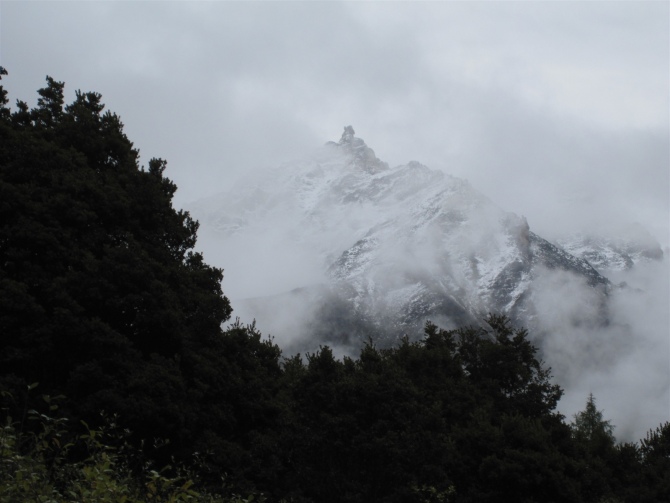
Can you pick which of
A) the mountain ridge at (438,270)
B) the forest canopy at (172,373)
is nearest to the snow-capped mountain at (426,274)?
the mountain ridge at (438,270)

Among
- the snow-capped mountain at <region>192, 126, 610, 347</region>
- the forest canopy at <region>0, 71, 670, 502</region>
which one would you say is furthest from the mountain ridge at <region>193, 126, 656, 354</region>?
the forest canopy at <region>0, 71, 670, 502</region>

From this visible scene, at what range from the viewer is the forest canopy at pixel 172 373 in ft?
51.4

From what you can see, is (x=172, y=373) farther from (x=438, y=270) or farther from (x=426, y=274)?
(x=438, y=270)

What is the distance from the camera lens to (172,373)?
1667 centimetres

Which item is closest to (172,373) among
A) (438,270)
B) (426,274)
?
(426,274)

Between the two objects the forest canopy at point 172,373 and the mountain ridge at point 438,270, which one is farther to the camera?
the mountain ridge at point 438,270

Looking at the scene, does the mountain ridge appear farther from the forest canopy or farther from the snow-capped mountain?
the forest canopy

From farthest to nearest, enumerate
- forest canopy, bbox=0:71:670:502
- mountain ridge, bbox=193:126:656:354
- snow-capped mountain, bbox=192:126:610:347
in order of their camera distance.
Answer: mountain ridge, bbox=193:126:656:354
snow-capped mountain, bbox=192:126:610:347
forest canopy, bbox=0:71:670:502

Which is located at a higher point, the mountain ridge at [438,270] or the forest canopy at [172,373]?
the mountain ridge at [438,270]

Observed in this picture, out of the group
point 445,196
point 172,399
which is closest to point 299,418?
point 172,399

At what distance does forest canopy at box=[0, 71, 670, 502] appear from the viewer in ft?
51.4

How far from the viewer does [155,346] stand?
58.5 feet

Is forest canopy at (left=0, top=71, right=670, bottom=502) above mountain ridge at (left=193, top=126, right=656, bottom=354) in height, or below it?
below

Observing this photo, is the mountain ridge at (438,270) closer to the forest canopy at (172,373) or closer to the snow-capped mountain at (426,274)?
the snow-capped mountain at (426,274)
